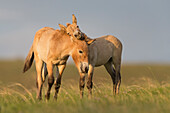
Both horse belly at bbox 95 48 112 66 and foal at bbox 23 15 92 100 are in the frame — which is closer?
foal at bbox 23 15 92 100

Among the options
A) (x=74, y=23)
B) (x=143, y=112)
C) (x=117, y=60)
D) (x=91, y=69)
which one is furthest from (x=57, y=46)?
(x=143, y=112)

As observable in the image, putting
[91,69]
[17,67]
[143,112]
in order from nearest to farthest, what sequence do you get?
[143,112] < [91,69] < [17,67]

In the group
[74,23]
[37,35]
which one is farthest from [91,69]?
[37,35]

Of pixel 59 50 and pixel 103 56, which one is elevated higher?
pixel 59 50

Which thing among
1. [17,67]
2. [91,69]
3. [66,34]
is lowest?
[17,67]

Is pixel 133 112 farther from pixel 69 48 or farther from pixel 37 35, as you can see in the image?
pixel 37 35

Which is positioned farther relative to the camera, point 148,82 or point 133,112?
point 148,82

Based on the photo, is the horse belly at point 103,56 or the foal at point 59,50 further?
the horse belly at point 103,56

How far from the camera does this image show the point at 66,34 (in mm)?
7598

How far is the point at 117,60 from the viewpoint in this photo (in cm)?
945

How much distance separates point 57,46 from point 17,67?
21.4 metres

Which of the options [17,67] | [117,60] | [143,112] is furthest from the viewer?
[17,67]

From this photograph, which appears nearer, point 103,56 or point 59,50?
point 59,50

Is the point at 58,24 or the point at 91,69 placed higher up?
the point at 58,24
